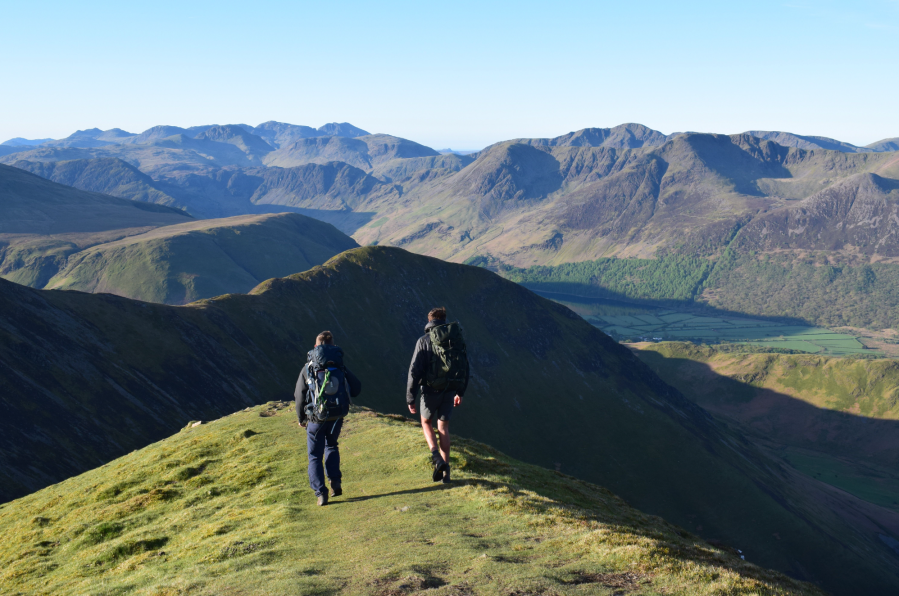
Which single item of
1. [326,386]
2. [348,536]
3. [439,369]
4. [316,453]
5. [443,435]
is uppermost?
[439,369]

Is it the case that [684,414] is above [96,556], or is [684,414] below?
below

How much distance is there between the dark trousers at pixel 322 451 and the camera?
2089cm

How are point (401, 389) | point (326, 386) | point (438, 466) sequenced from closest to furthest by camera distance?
point (326, 386), point (438, 466), point (401, 389)

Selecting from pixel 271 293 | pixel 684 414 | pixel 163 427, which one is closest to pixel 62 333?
pixel 163 427

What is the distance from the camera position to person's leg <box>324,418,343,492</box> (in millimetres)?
21094

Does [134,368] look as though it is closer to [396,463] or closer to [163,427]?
[163,427]

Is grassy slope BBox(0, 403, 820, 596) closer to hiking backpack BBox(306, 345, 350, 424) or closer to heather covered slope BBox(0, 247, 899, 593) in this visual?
hiking backpack BBox(306, 345, 350, 424)

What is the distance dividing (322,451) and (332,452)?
15.4 inches

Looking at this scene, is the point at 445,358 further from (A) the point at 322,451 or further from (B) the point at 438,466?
(A) the point at 322,451

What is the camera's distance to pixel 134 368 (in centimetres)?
9925

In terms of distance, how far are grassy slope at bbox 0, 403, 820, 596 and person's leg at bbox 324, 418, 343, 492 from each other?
3.11ft

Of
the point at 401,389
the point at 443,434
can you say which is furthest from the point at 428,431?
the point at 401,389

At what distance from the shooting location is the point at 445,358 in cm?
2097

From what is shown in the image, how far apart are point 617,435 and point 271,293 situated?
101196 millimetres
